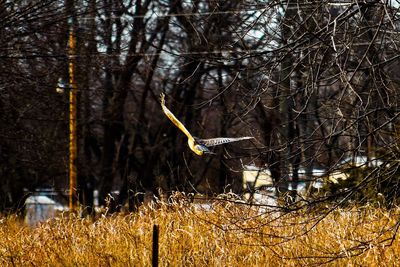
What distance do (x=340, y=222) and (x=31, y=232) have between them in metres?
3.23

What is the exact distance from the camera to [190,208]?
815 centimetres

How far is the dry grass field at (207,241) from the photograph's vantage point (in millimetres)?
6891

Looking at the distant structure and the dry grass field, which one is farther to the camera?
the distant structure

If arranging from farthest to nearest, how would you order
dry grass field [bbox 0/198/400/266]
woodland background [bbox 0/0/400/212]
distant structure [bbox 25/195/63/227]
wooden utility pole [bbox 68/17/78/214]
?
wooden utility pole [bbox 68/17/78/214] < distant structure [bbox 25/195/63/227] < dry grass field [bbox 0/198/400/266] < woodland background [bbox 0/0/400/212]

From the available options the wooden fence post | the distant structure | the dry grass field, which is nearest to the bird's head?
the dry grass field

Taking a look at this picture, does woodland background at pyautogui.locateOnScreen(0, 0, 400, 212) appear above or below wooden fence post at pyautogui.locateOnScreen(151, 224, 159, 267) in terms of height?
above

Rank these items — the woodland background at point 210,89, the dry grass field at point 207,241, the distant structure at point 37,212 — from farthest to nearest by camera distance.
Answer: the distant structure at point 37,212 → the dry grass field at point 207,241 → the woodland background at point 210,89

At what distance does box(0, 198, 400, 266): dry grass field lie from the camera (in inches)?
271

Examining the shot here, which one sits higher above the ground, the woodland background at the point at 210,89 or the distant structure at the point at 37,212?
the woodland background at the point at 210,89

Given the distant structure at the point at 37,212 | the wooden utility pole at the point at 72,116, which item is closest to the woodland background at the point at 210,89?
the wooden utility pole at the point at 72,116

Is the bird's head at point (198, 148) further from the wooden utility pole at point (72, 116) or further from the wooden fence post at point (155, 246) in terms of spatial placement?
the wooden utility pole at point (72, 116)

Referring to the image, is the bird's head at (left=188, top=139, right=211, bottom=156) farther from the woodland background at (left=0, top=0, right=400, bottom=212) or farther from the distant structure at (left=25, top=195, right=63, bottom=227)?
the distant structure at (left=25, top=195, right=63, bottom=227)

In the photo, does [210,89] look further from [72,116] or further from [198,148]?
[72,116]

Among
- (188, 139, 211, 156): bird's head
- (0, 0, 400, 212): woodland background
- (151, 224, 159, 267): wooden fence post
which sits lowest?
(151, 224, 159, 267): wooden fence post
